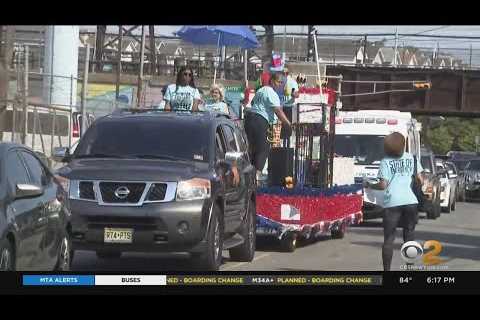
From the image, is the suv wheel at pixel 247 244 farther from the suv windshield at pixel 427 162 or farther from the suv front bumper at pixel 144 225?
the suv windshield at pixel 427 162

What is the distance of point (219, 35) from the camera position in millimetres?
9727

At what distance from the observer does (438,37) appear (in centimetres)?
930

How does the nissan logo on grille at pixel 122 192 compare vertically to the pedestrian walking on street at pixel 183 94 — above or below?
below

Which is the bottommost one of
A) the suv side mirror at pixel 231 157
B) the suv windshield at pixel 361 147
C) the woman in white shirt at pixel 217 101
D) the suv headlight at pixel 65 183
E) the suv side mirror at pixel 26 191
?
the suv windshield at pixel 361 147

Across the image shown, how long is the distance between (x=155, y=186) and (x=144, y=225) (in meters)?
0.37

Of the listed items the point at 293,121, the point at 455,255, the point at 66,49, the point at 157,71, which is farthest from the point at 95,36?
the point at 293,121

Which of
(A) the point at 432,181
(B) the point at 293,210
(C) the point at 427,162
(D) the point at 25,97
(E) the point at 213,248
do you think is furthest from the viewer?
(C) the point at 427,162

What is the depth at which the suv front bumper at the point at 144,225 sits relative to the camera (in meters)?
9.59

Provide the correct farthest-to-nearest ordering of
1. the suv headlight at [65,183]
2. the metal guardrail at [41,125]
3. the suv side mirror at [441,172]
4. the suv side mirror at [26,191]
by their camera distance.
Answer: the suv side mirror at [441,172], the metal guardrail at [41,125], the suv headlight at [65,183], the suv side mirror at [26,191]

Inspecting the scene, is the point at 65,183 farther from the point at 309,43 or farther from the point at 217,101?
the point at 217,101

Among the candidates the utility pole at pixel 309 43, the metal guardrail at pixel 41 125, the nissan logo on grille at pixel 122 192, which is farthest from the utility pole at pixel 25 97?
the utility pole at pixel 309 43

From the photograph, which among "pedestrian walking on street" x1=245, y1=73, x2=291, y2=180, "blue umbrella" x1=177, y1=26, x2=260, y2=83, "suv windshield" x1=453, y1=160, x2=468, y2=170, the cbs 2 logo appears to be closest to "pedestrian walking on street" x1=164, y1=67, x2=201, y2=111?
"pedestrian walking on street" x1=245, y1=73, x2=291, y2=180

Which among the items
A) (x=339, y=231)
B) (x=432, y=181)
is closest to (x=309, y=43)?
(x=339, y=231)

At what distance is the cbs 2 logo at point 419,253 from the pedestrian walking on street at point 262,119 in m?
4.10
